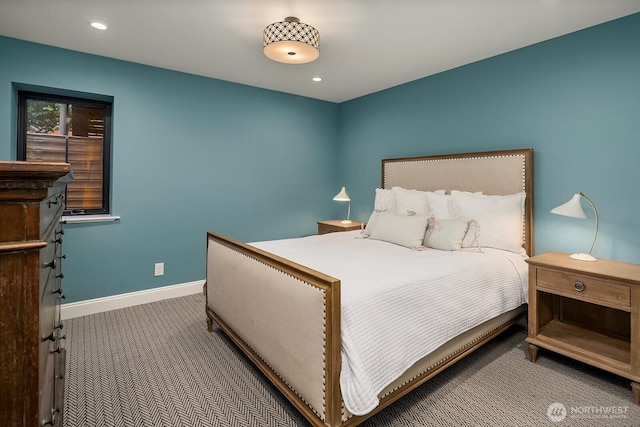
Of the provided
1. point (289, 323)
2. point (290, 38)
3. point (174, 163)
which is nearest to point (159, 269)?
point (174, 163)

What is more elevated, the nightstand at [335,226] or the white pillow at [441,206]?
the white pillow at [441,206]

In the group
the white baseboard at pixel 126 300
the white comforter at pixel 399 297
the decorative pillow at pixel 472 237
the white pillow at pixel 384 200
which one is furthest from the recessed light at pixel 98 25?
the decorative pillow at pixel 472 237

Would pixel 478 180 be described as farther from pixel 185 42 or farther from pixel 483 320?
pixel 185 42

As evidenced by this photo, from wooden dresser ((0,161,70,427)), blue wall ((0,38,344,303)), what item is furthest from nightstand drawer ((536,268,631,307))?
blue wall ((0,38,344,303))

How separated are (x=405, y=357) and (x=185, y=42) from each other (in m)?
2.89

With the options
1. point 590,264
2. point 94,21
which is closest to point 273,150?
point 94,21

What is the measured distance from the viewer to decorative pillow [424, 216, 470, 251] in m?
2.66

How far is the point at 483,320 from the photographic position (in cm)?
212

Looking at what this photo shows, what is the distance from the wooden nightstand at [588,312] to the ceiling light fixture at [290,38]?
2.18 meters

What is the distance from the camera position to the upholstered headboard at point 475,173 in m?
2.82

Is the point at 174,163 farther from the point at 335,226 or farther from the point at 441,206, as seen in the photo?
the point at 441,206

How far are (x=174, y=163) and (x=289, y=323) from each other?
8.39 ft

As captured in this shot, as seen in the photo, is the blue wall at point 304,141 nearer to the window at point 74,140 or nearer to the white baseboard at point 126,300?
the white baseboard at point 126,300

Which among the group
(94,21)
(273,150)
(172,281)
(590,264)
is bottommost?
(172,281)
